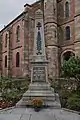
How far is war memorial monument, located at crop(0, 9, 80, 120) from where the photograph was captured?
26.1ft

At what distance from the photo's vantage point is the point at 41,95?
996cm

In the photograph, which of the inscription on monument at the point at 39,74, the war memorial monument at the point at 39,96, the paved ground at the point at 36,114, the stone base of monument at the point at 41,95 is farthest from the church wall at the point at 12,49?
the paved ground at the point at 36,114

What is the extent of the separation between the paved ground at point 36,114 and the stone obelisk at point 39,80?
0.74 metres

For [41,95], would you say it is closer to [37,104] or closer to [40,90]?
[40,90]

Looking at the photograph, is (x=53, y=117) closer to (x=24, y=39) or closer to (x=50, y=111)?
(x=50, y=111)

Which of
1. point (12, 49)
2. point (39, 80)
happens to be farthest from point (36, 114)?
point (12, 49)

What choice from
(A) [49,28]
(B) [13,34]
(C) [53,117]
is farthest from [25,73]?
(C) [53,117]

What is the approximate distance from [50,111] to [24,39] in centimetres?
1984

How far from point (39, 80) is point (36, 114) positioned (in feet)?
8.75

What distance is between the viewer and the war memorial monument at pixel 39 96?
7.97 metres

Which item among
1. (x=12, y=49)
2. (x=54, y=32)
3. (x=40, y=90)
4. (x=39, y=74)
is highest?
(x=54, y=32)

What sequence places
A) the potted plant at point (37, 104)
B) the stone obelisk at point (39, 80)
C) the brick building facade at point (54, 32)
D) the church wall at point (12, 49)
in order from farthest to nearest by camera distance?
the church wall at point (12, 49) < the brick building facade at point (54, 32) < the stone obelisk at point (39, 80) < the potted plant at point (37, 104)

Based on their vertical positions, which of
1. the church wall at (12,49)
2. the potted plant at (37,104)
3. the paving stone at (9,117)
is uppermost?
the church wall at (12,49)

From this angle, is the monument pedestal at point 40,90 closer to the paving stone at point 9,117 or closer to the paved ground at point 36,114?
the paved ground at point 36,114
